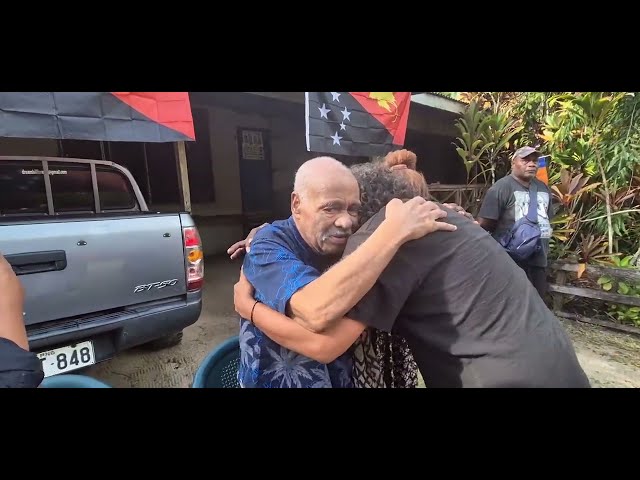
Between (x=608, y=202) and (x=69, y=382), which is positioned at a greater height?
(x=608, y=202)

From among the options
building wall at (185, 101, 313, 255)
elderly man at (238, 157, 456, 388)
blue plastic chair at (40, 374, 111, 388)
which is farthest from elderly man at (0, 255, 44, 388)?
building wall at (185, 101, 313, 255)

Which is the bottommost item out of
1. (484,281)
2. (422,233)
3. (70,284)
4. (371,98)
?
(70,284)

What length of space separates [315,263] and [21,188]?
10.0 ft

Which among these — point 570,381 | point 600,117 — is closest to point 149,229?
point 570,381

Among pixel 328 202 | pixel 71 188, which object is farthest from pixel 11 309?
pixel 71 188

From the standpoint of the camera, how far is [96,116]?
3.37 meters

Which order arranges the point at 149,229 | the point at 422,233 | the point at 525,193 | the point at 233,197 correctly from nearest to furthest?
the point at 422,233, the point at 149,229, the point at 525,193, the point at 233,197

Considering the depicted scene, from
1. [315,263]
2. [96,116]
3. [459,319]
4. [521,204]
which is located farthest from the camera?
[521,204]

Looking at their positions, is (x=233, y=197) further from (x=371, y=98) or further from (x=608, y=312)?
(x=608, y=312)

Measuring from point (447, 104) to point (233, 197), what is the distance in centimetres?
453

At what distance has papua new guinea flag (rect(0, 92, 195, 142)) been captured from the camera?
3.06 m

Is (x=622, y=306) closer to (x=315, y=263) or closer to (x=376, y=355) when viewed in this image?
(x=376, y=355)

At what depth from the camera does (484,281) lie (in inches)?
42.4

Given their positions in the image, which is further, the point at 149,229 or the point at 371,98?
the point at 371,98
